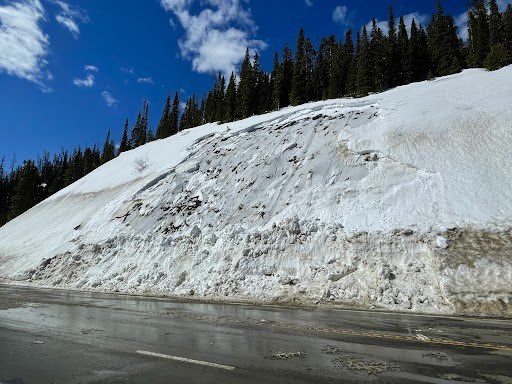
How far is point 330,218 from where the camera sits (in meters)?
17.6

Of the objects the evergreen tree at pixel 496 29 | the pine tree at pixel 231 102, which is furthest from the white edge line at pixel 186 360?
A: the pine tree at pixel 231 102

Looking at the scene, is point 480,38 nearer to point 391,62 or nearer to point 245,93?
point 391,62

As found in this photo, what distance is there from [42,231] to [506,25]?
2381 inches

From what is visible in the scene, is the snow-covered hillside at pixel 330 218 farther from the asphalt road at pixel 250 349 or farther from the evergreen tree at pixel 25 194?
the evergreen tree at pixel 25 194

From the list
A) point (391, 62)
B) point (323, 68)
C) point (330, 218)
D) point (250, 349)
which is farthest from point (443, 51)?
point (250, 349)

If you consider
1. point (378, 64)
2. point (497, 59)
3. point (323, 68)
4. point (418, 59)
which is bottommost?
point (497, 59)

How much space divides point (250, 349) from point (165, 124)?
76.2m

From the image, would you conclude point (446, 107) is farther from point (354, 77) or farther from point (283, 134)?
point (354, 77)

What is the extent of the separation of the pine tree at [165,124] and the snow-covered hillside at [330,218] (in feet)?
151

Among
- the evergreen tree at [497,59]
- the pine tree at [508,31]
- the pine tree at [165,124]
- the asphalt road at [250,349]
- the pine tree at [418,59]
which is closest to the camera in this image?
the asphalt road at [250,349]

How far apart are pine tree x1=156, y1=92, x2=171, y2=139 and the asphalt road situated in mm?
68753

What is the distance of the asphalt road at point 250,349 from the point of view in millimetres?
4852

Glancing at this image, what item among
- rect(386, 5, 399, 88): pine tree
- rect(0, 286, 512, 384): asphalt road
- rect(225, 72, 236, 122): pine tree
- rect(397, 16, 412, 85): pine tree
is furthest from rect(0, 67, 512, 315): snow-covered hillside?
rect(225, 72, 236, 122): pine tree

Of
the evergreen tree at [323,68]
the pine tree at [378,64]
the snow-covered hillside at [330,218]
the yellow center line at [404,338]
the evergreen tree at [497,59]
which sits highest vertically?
the evergreen tree at [323,68]
